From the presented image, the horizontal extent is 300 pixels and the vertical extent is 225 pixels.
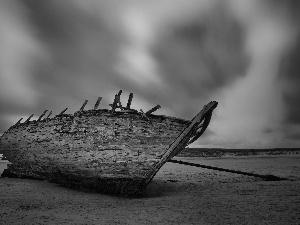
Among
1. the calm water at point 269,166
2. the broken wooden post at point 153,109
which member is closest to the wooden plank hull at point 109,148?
the broken wooden post at point 153,109

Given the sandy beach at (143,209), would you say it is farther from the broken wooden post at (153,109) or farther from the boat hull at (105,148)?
the broken wooden post at (153,109)

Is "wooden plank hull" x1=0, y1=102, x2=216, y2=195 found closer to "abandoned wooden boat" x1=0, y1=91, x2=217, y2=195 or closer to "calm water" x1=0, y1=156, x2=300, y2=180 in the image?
"abandoned wooden boat" x1=0, y1=91, x2=217, y2=195

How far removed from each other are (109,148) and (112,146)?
118 mm

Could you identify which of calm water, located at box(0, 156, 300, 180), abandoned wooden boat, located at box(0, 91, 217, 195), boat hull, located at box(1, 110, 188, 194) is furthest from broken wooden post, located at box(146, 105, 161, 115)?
calm water, located at box(0, 156, 300, 180)

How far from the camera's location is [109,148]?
7.13 m

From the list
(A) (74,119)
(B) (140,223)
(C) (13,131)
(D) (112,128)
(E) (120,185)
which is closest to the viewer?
(B) (140,223)

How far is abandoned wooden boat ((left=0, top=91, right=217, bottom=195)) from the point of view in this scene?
22.1ft

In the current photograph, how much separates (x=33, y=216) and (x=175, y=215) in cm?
279

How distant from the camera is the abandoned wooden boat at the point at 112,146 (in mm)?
6746

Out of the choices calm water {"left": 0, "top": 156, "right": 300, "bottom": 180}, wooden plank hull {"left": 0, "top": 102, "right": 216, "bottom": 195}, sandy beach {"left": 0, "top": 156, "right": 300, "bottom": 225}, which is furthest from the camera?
calm water {"left": 0, "top": 156, "right": 300, "bottom": 180}

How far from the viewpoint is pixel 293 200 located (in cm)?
576

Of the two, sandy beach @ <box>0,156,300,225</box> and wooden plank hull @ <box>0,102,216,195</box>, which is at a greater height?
wooden plank hull @ <box>0,102,216,195</box>

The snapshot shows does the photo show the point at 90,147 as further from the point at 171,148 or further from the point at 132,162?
the point at 171,148

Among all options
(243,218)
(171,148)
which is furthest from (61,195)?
(243,218)
